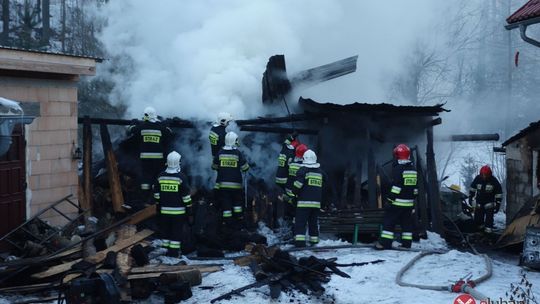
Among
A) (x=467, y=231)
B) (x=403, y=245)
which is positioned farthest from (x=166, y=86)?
(x=467, y=231)

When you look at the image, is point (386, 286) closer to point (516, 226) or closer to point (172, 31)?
point (516, 226)

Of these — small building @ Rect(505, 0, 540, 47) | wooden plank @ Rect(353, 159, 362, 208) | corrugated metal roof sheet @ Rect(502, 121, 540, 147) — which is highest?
small building @ Rect(505, 0, 540, 47)

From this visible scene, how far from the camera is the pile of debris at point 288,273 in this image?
24.4ft

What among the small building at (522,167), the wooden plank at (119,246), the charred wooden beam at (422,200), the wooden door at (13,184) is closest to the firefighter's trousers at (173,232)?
the wooden plank at (119,246)

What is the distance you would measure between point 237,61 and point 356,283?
23.5 ft

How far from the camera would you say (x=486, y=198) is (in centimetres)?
1256

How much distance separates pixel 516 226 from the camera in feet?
33.8

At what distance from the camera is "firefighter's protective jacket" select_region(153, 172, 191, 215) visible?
9.38 meters

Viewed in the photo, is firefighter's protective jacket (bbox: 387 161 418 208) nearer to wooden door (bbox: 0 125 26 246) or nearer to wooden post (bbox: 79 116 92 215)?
wooden post (bbox: 79 116 92 215)

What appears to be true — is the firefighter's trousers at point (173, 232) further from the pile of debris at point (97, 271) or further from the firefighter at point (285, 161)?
the firefighter at point (285, 161)

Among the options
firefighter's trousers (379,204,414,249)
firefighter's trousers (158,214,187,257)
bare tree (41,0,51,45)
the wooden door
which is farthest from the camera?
bare tree (41,0,51,45)

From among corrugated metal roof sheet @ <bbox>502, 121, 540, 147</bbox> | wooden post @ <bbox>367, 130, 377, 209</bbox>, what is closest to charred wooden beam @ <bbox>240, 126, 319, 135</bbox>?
wooden post @ <bbox>367, 130, 377, 209</bbox>

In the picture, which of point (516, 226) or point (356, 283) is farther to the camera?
point (516, 226)

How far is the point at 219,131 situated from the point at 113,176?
230 cm
